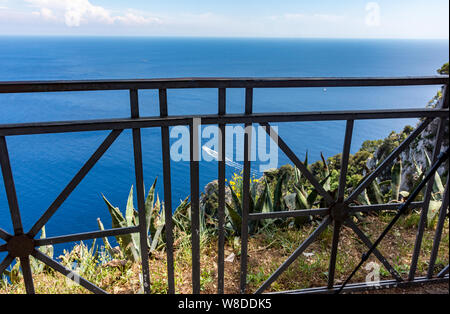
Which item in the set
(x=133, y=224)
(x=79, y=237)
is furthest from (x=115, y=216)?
(x=79, y=237)

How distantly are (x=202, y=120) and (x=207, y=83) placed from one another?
159mm

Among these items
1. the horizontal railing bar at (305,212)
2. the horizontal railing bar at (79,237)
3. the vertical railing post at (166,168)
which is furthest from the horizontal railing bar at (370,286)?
the horizontal railing bar at (79,237)

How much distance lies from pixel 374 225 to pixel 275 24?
1594 inches

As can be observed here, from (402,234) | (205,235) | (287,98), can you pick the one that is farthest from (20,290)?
(287,98)

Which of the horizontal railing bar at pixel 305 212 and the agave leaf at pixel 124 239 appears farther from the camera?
the agave leaf at pixel 124 239

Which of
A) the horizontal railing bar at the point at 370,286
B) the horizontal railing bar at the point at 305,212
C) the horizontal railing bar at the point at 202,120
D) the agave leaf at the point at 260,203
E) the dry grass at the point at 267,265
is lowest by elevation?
the dry grass at the point at 267,265

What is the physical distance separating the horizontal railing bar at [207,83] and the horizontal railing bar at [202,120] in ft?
0.41

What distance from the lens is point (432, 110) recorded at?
167 centimetres

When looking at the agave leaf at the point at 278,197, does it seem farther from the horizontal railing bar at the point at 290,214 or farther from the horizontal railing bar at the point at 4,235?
the horizontal railing bar at the point at 4,235

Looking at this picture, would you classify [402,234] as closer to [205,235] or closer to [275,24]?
[205,235]

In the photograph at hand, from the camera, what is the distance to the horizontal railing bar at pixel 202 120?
132 cm

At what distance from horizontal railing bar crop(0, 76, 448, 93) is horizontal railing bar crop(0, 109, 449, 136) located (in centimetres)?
13

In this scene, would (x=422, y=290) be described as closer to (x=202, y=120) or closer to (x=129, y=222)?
(x=202, y=120)

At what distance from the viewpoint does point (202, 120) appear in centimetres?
150
